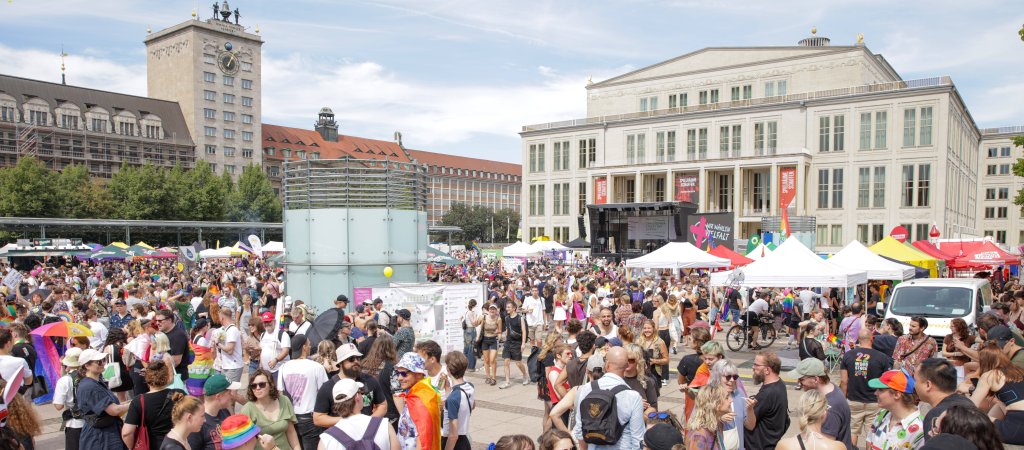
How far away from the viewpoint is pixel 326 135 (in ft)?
406

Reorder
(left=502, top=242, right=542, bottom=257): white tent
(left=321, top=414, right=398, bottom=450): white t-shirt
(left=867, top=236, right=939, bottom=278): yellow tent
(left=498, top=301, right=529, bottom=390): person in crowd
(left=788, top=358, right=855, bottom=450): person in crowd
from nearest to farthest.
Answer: (left=321, top=414, right=398, bottom=450): white t-shirt → (left=788, top=358, right=855, bottom=450): person in crowd → (left=498, top=301, right=529, bottom=390): person in crowd → (left=867, top=236, right=939, bottom=278): yellow tent → (left=502, top=242, right=542, bottom=257): white tent

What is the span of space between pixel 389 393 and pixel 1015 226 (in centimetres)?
11207

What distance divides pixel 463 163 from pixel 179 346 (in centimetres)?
13800

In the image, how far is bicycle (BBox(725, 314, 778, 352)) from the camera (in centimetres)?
1608

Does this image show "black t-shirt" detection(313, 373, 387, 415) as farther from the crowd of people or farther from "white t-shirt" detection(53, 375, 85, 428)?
"white t-shirt" detection(53, 375, 85, 428)

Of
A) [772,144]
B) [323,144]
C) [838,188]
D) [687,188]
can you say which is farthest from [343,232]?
[323,144]

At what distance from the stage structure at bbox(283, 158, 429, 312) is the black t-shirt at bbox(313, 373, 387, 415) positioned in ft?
32.5

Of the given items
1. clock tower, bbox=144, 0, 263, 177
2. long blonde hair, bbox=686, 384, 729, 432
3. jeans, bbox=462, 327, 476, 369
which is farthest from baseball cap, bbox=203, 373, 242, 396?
clock tower, bbox=144, 0, 263, 177

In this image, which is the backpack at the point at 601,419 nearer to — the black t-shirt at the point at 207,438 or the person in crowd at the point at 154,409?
the black t-shirt at the point at 207,438

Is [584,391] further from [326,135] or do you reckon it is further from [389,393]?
[326,135]

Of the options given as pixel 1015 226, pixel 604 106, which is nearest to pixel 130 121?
pixel 604 106

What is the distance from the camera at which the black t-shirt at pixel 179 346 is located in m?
8.50

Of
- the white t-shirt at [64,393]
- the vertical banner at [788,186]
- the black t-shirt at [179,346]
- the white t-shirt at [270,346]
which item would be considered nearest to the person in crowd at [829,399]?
the white t-shirt at [270,346]

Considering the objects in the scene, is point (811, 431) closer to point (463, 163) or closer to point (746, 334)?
point (746, 334)
